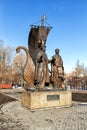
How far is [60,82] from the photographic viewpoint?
10477mm

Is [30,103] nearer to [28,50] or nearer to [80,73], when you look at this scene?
[28,50]

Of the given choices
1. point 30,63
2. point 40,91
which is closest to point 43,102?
point 40,91

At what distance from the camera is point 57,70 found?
34.8ft

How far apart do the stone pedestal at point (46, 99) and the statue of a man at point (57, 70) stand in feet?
3.02

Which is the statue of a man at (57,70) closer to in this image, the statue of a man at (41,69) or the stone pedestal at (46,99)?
the statue of a man at (41,69)

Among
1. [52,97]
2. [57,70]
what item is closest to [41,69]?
[57,70]

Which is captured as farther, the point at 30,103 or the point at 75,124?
the point at 30,103

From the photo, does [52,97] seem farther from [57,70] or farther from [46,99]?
[57,70]

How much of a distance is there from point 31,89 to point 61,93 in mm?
1677

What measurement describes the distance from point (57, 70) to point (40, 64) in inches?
48.7

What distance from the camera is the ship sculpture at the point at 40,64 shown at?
9.89m

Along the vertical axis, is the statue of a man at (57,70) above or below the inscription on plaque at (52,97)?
above

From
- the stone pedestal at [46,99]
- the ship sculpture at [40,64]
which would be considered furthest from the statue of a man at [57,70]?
the stone pedestal at [46,99]

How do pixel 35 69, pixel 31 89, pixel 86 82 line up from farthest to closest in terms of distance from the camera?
pixel 86 82, pixel 35 69, pixel 31 89
